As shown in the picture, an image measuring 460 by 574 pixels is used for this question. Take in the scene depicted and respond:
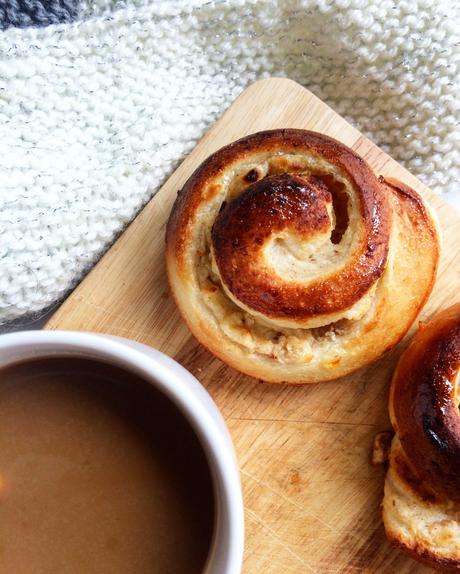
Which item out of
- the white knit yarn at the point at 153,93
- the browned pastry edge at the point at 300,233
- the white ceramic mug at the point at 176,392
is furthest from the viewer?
the white knit yarn at the point at 153,93

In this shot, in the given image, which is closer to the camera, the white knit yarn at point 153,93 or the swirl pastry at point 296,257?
the swirl pastry at point 296,257

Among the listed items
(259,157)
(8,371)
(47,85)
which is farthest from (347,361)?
(47,85)

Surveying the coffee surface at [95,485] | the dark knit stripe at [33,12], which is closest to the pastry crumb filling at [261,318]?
the coffee surface at [95,485]

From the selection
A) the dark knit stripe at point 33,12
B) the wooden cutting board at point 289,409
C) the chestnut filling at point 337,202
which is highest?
the chestnut filling at point 337,202

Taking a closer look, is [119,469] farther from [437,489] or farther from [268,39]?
[268,39]

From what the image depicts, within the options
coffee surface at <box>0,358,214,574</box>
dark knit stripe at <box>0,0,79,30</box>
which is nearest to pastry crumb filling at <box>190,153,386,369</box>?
coffee surface at <box>0,358,214,574</box>

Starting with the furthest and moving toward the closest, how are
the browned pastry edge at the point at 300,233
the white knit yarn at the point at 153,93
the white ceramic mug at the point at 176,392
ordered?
the white knit yarn at the point at 153,93 < the browned pastry edge at the point at 300,233 < the white ceramic mug at the point at 176,392

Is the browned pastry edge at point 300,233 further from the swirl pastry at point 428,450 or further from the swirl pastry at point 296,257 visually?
the swirl pastry at point 428,450

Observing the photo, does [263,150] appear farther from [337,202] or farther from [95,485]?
[95,485]

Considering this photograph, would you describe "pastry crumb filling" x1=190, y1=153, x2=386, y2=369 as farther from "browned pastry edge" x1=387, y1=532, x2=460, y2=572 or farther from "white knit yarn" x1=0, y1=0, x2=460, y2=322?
"browned pastry edge" x1=387, y1=532, x2=460, y2=572
